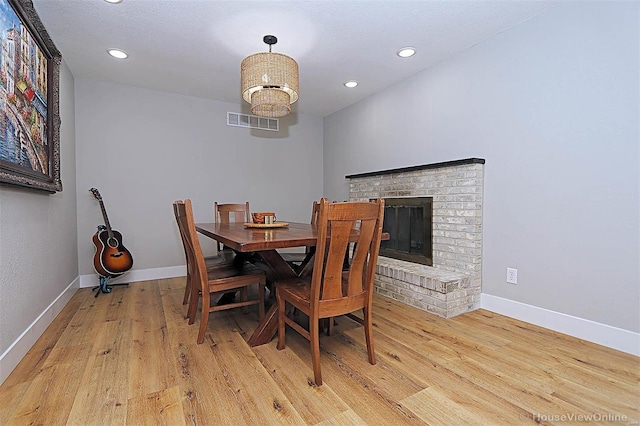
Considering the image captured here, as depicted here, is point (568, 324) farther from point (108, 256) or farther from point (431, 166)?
point (108, 256)

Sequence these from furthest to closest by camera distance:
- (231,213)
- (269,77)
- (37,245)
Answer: (231,213), (269,77), (37,245)

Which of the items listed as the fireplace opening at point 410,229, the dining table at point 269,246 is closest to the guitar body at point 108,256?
the dining table at point 269,246

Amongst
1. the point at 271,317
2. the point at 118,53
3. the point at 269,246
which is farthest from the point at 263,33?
the point at 271,317

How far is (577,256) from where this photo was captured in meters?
2.17

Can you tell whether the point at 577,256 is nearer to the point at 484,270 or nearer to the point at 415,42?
the point at 484,270

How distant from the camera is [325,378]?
5.47 ft

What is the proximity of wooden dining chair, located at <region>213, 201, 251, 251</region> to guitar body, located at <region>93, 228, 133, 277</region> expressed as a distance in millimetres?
996

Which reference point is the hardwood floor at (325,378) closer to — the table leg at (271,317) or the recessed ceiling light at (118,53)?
the table leg at (271,317)

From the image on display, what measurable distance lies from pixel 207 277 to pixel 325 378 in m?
1.01

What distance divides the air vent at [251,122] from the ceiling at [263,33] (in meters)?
0.83

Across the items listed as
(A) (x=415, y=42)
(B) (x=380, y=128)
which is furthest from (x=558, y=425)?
(B) (x=380, y=128)

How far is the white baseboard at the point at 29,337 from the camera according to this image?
168 cm

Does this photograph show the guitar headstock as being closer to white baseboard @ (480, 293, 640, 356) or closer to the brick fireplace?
the brick fireplace

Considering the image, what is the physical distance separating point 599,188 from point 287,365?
7.48ft
